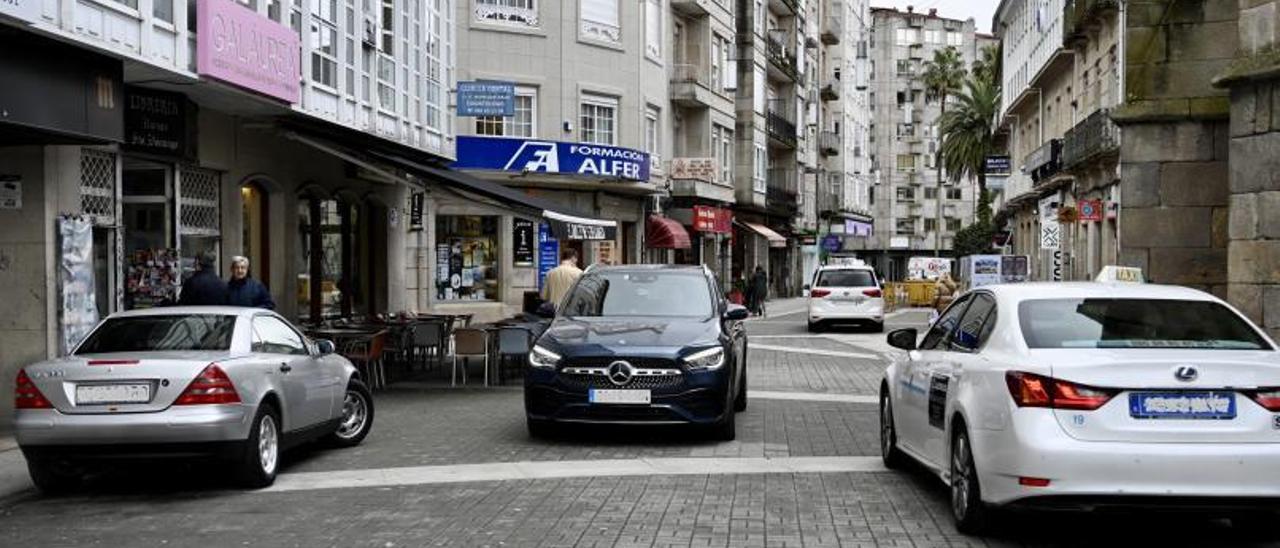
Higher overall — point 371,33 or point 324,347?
point 371,33

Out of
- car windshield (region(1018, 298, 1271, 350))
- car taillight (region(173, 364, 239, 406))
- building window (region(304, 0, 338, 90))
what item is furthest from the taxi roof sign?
building window (region(304, 0, 338, 90))

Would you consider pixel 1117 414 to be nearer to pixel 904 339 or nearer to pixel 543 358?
pixel 904 339

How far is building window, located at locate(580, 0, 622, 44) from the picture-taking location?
3450cm

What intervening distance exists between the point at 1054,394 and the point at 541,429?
5.98m

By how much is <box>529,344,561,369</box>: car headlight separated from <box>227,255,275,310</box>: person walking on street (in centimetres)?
351

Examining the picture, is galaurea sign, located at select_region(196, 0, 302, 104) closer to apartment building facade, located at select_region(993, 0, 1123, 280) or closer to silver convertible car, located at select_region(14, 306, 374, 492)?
silver convertible car, located at select_region(14, 306, 374, 492)

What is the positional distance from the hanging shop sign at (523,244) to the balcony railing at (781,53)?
22109 millimetres

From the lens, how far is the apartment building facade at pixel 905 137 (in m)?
102

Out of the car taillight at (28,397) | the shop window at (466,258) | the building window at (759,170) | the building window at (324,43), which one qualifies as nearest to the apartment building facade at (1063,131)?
the building window at (759,170)

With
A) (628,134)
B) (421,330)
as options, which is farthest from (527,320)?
(628,134)

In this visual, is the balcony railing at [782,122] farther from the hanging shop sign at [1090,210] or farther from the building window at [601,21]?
the hanging shop sign at [1090,210]

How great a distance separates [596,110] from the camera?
35.2m

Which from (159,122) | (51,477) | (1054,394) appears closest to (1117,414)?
(1054,394)

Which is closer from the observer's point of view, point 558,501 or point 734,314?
point 558,501
